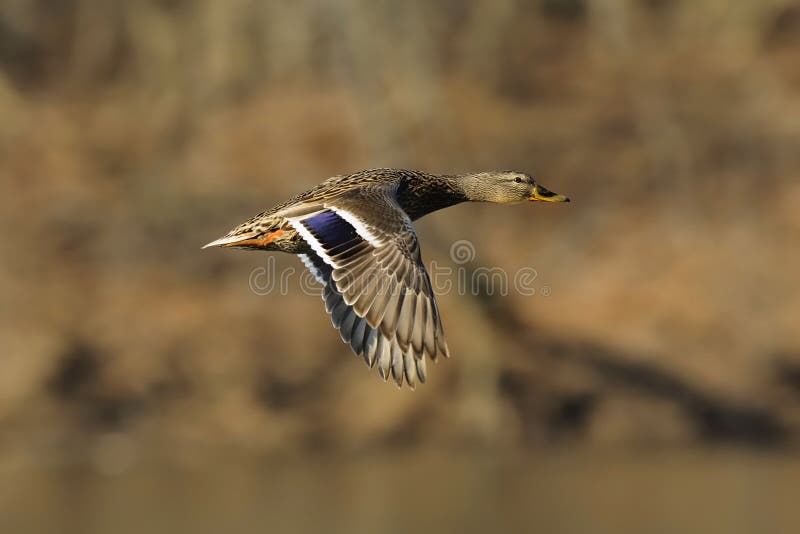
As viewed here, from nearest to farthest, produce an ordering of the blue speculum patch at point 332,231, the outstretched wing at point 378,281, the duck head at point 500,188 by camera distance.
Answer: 1. the outstretched wing at point 378,281
2. the blue speculum patch at point 332,231
3. the duck head at point 500,188

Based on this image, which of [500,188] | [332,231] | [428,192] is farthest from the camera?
[500,188]

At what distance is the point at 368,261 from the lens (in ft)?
19.3

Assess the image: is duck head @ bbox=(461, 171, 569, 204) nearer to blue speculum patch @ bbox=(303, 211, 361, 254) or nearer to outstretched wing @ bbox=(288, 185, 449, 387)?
outstretched wing @ bbox=(288, 185, 449, 387)

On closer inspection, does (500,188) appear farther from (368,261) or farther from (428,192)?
(368,261)

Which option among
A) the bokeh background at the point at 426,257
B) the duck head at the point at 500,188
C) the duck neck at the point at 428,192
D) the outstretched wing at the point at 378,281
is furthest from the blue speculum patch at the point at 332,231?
the bokeh background at the point at 426,257

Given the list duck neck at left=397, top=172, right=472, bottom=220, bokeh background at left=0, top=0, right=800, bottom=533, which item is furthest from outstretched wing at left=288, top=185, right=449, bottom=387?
bokeh background at left=0, top=0, right=800, bottom=533

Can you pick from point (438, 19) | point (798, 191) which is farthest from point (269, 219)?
point (798, 191)

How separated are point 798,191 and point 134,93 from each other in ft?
25.0

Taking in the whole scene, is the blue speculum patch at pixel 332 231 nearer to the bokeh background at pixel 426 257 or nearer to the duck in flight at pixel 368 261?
the duck in flight at pixel 368 261

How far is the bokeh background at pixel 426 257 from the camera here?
13078 mm

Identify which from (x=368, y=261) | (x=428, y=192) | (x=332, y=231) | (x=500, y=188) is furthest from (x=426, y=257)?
(x=368, y=261)

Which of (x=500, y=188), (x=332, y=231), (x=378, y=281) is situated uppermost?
(x=500, y=188)

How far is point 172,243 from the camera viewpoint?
52.2 feet

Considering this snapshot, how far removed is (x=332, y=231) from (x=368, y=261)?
0.96 ft
